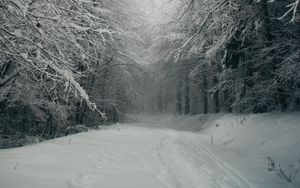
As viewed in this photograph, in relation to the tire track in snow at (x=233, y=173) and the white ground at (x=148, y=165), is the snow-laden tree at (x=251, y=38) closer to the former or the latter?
the white ground at (x=148, y=165)

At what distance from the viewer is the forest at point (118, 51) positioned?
22.8ft

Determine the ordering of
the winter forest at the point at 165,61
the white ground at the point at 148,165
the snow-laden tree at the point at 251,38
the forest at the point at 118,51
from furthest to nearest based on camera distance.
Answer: the snow-laden tree at the point at 251,38
the forest at the point at 118,51
the winter forest at the point at 165,61
the white ground at the point at 148,165

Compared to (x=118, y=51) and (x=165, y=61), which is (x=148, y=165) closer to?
(x=165, y=61)

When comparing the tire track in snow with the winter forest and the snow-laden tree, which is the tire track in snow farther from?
the snow-laden tree

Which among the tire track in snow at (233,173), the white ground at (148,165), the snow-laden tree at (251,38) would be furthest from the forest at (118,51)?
the tire track in snow at (233,173)

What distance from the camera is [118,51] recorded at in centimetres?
1855

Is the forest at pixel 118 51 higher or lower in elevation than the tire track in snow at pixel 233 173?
higher

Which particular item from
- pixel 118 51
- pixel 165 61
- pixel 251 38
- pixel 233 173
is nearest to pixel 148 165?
pixel 233 173

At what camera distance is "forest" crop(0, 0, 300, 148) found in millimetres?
6949

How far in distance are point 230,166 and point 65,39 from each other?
5.11 m

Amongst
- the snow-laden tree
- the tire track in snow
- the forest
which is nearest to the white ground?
the tire track in snow

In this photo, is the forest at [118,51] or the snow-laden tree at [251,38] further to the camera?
the snow-laden tree at [251,38]

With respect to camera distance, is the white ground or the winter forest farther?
the winter forest

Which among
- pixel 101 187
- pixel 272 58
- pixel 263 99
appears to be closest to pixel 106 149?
pixel 101 187
